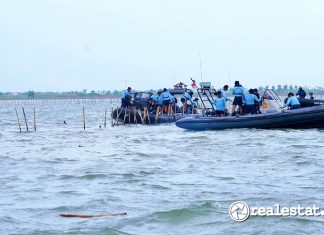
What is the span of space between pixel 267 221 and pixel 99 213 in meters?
2.90

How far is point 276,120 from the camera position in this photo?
28.0 metres

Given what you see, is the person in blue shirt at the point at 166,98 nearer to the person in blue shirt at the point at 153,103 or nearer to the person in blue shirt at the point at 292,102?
the person in blue shirt at the point at 153,103

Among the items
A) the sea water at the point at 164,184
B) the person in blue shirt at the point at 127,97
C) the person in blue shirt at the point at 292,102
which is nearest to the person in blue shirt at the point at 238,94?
the person in blue shirt at the point at 292,102

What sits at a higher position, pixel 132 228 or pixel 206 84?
pixel 206 84

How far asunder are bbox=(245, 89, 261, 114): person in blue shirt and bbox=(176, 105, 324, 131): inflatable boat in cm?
76

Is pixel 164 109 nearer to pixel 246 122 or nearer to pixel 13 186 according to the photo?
pixel 246 122

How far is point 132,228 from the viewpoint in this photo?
1163 centimetres

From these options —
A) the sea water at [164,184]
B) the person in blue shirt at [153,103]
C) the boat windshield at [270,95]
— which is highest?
the boat windshield at [270,95]

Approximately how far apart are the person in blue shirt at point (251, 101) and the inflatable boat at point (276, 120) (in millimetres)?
760

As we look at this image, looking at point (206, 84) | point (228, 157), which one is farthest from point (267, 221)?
point (206, 84)

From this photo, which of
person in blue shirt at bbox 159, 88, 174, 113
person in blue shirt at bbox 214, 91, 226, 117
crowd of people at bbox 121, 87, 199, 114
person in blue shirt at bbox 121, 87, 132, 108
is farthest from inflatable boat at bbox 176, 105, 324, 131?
person in blue shirt at bbox 121, 87, 132, 108

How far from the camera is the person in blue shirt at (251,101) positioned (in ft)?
94.7

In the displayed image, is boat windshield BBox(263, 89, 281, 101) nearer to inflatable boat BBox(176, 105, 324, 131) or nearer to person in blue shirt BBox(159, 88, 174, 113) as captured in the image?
inflatable boat BBox(176, 105, 324, 131)

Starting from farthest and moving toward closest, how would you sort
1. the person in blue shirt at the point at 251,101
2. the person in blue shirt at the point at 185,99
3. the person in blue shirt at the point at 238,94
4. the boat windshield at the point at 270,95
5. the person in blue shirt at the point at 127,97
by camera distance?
1. the person in blue shirt at the point at 127,97
2. the person in blue shirt at the point at 185,99
3. the boat windshield at the point at 270,95
4. the person in blue shirt at the point at 238,94
5. the person in blue shirt at the point at 251,101
